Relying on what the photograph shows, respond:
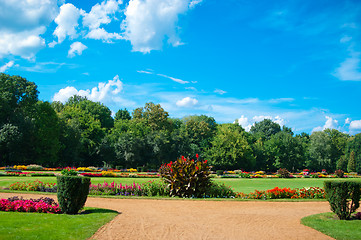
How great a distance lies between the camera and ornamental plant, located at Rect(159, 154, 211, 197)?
1573cm

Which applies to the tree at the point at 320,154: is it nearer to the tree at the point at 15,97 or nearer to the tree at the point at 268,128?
the tree at the point at 268,128

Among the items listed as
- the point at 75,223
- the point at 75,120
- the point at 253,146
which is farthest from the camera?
the point at 253,146

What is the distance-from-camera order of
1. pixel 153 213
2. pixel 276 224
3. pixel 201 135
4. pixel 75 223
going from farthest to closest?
pixel 201 135
pixel 153 213
pixel 276 224
pixel 75 223

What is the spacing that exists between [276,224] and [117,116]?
71.4 metres

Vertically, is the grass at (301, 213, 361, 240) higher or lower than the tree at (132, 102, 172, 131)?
lower

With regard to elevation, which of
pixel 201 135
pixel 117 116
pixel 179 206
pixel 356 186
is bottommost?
pixel 179 206

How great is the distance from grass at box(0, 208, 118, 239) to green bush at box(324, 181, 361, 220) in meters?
7.61

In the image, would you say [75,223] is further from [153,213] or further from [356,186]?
[356,186]

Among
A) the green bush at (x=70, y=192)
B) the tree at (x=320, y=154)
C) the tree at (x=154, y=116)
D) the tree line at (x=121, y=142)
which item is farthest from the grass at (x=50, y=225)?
the tree at (x=320, y=154)

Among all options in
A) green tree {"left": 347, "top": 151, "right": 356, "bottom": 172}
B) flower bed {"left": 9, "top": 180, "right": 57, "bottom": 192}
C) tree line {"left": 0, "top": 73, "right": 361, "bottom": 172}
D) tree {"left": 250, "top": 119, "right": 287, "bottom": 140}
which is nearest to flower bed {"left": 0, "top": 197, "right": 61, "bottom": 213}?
flower bed {"left": 9, "top": 180, "right": 57, "bottom": 192}

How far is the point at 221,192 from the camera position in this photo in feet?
53.6

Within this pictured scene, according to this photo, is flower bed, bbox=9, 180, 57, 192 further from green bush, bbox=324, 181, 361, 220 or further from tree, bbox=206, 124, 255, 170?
tree, bbox=206, 124, 255, 170

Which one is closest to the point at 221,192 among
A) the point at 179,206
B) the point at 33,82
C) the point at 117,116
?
the point at 179,206

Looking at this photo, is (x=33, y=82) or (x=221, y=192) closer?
(x=221, y=192)
